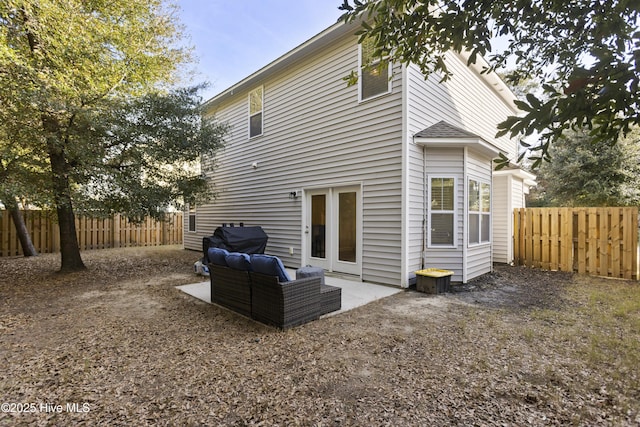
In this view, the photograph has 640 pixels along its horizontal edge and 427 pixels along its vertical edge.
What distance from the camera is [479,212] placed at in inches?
273

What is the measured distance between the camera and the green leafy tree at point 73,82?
5699 millimetres

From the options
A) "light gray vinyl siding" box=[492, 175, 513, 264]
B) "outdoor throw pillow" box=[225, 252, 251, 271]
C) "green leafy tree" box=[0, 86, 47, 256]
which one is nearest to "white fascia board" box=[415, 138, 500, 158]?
"light gray vinyl siding" box=[492, 175, 513, 264]

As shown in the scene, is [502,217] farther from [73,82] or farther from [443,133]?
[73,82]

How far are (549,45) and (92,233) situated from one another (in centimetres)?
1551

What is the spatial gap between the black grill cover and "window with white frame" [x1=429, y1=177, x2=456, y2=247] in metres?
4.21

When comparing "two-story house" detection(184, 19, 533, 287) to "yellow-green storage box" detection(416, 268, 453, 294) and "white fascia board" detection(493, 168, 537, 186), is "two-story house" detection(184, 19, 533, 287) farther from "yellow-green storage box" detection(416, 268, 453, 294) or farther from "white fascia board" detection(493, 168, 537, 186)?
"yellow-green storage box" detection(416, 268, 453, 294)

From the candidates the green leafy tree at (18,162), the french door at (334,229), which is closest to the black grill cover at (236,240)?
the french door at (334,229)

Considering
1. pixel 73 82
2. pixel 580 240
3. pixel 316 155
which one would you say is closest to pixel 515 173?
pixel 580 240

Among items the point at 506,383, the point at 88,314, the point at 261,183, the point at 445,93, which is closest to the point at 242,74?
the point at 261,183

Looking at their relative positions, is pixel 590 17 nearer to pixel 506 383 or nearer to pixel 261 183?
pixel 506 383

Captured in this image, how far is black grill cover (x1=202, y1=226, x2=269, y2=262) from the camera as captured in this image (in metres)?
7.17

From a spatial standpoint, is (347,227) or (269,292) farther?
(347,227)

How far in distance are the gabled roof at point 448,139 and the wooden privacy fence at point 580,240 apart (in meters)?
3.31

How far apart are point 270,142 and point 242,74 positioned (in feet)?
8.23
